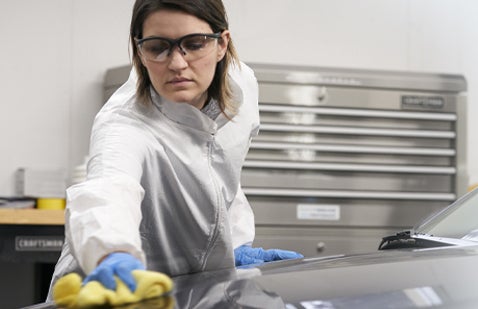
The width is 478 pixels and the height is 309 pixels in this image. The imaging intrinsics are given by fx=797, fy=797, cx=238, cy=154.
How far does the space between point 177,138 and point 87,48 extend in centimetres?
246

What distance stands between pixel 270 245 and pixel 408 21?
4.69ft

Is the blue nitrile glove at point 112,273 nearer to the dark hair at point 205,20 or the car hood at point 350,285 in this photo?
the car hood at point 350,285

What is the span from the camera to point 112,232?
93 centimetres

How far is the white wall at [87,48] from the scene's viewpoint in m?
3.67

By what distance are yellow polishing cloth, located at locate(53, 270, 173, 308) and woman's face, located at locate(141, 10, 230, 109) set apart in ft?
1.73

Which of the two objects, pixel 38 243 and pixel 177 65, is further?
pixel 38 243

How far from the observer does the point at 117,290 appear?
0.81m

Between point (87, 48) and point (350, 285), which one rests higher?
point (87, 48)

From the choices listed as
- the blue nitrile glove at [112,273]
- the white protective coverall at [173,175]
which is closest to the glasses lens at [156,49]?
the white protective coverall at [173,175]

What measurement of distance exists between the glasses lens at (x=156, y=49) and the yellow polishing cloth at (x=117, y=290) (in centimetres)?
53

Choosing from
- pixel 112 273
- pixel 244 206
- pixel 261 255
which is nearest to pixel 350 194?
pixel 244 206

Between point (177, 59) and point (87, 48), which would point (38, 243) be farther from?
point (177, 59)

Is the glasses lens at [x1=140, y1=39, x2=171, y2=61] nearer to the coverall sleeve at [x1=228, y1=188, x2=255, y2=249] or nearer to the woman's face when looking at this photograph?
the woman's face

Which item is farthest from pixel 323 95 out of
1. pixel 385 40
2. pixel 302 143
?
pixel 385 40
